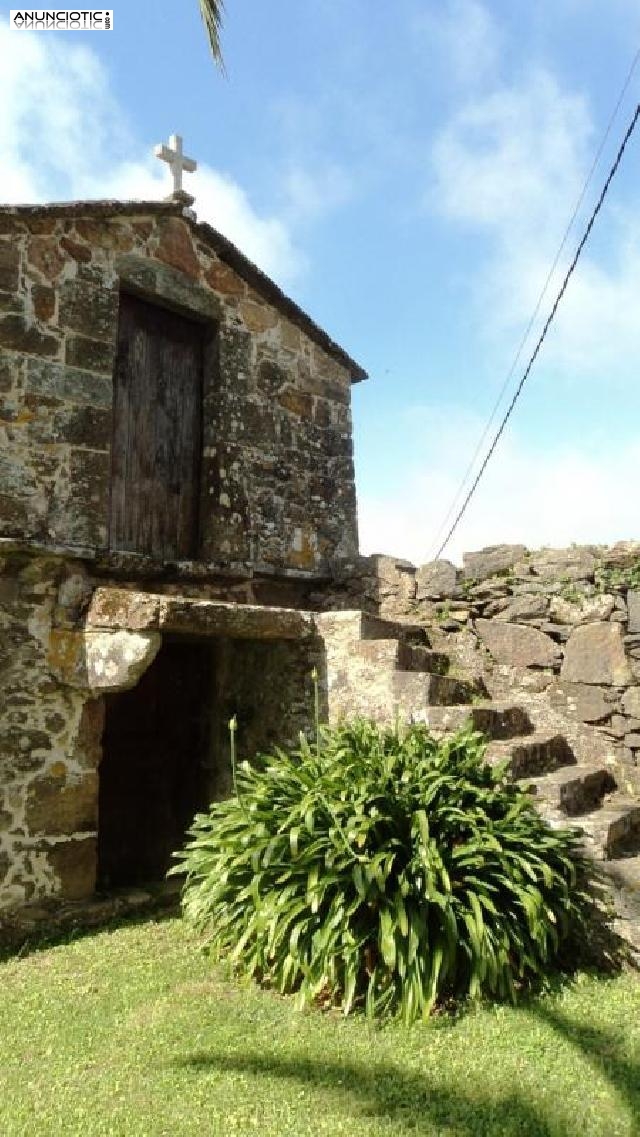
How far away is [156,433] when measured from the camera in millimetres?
5742

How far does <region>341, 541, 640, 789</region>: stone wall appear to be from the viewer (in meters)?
5.13

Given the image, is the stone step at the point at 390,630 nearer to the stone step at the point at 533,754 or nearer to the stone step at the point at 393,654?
the stone step at the point at 393,654

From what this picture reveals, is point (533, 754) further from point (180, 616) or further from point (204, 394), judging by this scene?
point (204, 394)

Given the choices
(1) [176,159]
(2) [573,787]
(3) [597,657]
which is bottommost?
(2) [573,787]

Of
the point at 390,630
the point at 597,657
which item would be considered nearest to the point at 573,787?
the point at 597,657

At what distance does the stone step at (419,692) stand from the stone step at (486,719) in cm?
11

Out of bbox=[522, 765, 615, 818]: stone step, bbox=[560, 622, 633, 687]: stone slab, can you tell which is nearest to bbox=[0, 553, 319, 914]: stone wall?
bbox=[522, 765, 615, 818]: stone step

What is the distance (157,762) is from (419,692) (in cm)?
254

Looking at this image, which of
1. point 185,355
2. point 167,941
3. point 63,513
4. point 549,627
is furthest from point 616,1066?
point 185,355

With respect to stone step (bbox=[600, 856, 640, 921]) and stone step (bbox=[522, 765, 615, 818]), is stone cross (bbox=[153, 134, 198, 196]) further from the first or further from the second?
stone step (bbox=[600, 856, 640, 921])

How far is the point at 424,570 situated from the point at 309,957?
3.18 m

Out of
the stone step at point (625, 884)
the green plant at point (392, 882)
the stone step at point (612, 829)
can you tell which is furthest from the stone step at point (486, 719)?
the stone step at point (625, 884)

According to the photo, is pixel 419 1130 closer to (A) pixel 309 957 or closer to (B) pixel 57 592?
(A) pixel 309 957

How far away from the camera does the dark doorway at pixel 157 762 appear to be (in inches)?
240
